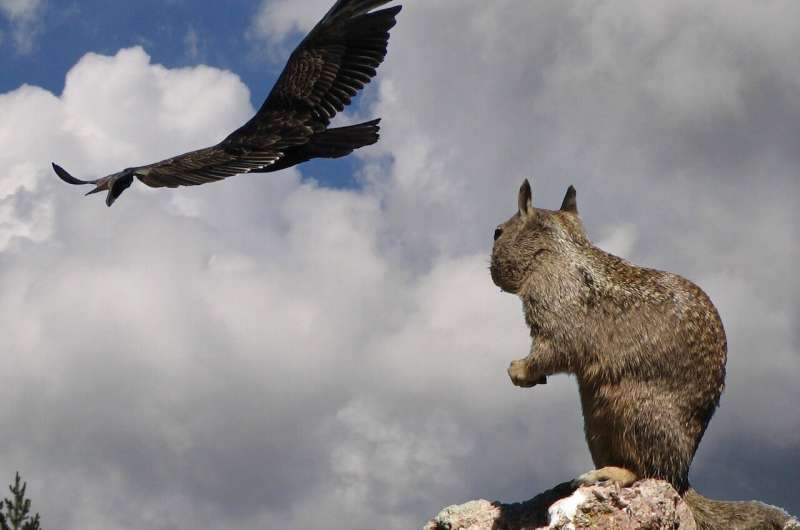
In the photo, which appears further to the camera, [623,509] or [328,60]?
[328,60]

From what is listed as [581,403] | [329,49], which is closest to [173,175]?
[329,49]

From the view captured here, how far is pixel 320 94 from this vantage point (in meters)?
12.0

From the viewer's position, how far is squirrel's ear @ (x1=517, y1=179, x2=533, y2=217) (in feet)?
33.0

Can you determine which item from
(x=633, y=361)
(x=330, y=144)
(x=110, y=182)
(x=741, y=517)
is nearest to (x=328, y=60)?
(x=330, y=144)

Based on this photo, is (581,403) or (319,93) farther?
(319,93)

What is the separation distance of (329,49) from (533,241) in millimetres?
3545

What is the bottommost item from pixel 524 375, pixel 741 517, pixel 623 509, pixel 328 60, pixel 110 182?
pixel 623 509

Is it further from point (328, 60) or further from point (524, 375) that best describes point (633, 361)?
point (328, 60)

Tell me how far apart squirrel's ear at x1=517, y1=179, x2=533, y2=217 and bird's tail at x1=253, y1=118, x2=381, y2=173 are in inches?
98.8

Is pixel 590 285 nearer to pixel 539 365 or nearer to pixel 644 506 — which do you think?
pixel 539 365

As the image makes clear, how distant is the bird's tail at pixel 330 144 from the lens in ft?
39.2

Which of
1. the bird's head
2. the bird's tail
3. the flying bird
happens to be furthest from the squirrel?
the bird's head

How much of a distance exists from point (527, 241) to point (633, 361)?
145cm

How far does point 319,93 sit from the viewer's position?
11.9 meters
